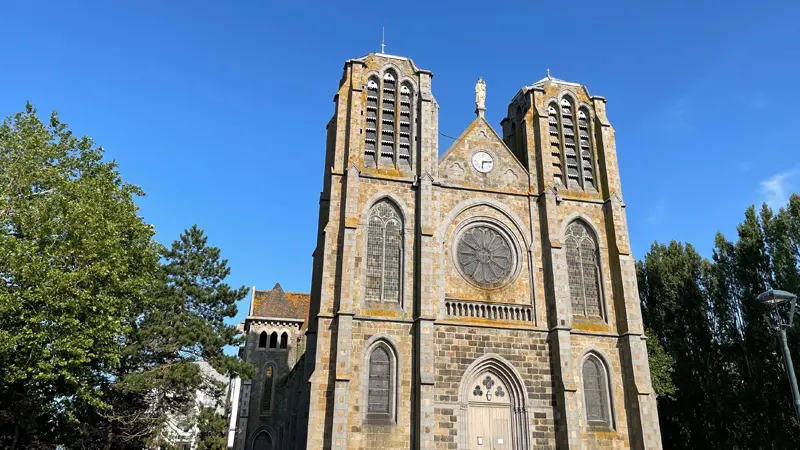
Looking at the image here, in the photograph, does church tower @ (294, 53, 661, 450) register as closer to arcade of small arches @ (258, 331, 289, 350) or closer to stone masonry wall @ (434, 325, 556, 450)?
stone masonry wall @ (434, 325, 556, 450)

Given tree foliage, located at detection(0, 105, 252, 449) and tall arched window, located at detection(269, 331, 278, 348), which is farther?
tall arched window, located at detection(269, 331, 278, 348)

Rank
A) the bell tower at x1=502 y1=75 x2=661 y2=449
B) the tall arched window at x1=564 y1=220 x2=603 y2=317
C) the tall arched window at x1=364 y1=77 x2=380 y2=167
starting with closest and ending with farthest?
the bell tower at x1=502 y1=75 x2=661 y2=449
the tall arched window at x1=564 y1=220 x2=603 y2=317
the tall arched window at x1=364 y1=77 x2=380 y2=167

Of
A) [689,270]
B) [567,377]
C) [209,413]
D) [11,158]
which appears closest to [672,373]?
[689,270]

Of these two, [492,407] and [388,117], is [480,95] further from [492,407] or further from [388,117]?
[492,407]

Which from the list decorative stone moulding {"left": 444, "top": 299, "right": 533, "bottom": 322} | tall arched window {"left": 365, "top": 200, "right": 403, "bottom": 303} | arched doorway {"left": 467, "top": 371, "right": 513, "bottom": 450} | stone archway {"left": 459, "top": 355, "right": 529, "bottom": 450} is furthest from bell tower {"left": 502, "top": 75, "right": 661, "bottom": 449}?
tall arched window {"left": 365, "top": 200, "right": 403, "bottom": 303}

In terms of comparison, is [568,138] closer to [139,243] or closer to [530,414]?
[530,414]

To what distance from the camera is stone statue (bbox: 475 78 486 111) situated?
27.3 m

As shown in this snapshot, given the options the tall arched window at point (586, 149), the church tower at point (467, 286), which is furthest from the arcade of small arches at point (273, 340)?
the tall arched window at point (586, 149)

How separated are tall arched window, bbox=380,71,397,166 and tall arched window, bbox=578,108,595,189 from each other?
29.4 feet

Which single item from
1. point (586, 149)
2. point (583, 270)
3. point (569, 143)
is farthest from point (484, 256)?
point (586, 149)

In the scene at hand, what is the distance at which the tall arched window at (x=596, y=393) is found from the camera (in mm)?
21891

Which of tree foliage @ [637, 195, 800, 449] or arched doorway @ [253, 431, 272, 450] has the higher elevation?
tree foliage @ [637, 195, 800, 449]

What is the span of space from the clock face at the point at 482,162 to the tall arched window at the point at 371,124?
4.41m

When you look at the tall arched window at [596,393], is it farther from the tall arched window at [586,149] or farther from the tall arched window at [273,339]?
the tall arched window at [273,339]
